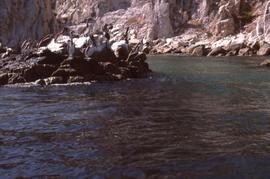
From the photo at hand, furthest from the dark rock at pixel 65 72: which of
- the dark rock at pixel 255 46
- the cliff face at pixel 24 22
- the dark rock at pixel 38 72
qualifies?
the cliff face at pixel 24 22

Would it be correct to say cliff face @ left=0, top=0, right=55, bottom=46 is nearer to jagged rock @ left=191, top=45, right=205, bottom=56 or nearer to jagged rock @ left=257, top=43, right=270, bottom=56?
jagged rock @ left=191, top=45, right=205, bottom=56

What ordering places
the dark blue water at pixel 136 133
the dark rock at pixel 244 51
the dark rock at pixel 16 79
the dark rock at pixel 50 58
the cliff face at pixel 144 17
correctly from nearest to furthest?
the dark blue water at pixel 136 133, the dark rock at pixel 16 79, the dark rock at pixel 50 58, the dark rock at pixel 244 51, the cliff face at pixel 144 17

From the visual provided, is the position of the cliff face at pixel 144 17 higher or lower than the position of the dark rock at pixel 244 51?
Result: higher

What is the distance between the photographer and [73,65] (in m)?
44.8

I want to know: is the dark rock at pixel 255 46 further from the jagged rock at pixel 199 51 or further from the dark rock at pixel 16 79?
the dark rock at pixel 16 79

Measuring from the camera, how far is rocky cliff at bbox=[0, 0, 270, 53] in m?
111

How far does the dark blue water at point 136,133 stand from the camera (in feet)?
52.7

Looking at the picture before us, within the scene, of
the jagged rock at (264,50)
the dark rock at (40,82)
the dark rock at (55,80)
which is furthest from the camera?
the jagged rock at (264,50)

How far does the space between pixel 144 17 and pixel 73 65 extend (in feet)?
318

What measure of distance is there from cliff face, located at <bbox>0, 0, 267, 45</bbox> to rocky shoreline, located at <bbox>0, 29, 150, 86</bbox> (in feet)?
165

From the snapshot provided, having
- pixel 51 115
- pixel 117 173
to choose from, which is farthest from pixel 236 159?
pixel 51 115

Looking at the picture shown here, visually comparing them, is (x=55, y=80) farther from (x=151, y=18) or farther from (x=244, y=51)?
(x=151, y=18)

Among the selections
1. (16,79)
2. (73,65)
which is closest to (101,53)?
(73,65)

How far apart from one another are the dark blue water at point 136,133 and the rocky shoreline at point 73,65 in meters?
6.01
